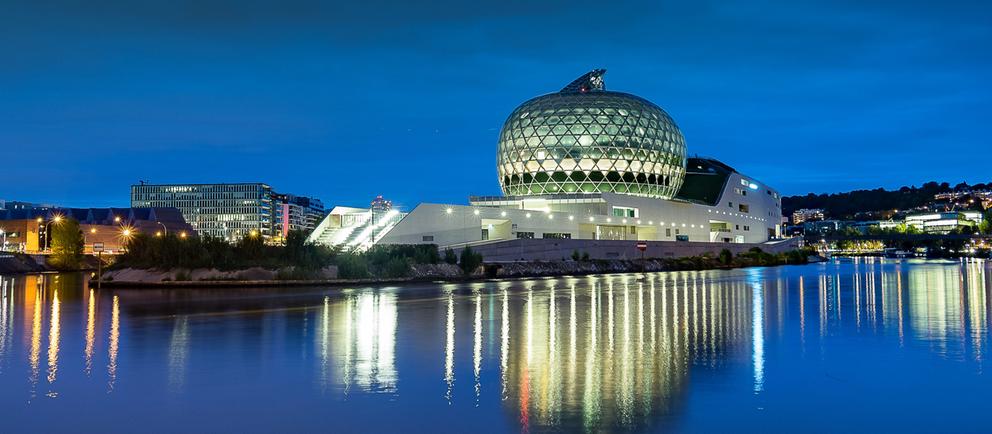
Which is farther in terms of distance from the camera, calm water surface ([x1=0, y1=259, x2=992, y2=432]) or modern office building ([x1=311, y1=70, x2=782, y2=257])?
modern office building ([x1=311, y1=70, x2=782, y2=257])

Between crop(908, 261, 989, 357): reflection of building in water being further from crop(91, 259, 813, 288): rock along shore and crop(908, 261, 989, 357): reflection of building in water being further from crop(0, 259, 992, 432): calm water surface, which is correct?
crop(91, 259, 813, 288): rock along shore

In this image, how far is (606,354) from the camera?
14250 millimetres

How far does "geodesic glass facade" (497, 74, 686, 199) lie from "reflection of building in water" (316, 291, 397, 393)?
63.9 metres

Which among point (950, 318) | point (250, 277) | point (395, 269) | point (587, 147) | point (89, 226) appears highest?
point (587, 147)

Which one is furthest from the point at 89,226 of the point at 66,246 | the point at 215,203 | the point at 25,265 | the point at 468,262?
the point at 468,262

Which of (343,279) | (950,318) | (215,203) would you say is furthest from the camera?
(215,203)

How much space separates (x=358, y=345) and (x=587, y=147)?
74.6 metres

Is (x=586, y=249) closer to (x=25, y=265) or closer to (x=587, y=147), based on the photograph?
(x=587, y=147)

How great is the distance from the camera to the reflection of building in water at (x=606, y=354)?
965 centimetres

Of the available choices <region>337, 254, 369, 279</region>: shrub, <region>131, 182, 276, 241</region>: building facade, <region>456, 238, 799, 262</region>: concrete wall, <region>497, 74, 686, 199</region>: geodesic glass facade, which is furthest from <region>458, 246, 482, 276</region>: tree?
<region>131, 182, 276, 241</region>: building facade

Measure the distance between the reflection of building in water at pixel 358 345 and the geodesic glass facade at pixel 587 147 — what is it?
63.9 m

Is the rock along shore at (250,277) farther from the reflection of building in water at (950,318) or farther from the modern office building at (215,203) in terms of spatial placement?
the modern office building at (215,203)

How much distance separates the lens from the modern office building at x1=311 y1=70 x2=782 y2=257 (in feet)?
242

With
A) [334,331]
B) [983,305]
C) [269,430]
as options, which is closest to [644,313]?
[334,331]
